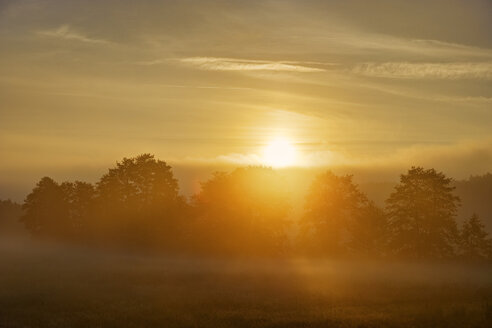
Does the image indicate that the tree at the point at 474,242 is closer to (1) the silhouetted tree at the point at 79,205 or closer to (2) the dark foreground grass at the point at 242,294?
(2) the dark foreground grass at the point at 242,294

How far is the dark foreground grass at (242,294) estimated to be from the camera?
29062 millimetres

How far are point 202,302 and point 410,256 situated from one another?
27857mm

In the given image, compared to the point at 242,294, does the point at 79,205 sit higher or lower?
higher

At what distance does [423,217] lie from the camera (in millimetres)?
56469

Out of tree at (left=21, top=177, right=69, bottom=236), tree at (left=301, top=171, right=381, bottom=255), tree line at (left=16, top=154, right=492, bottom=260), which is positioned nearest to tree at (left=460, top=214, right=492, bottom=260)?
tree line at (left=16, top=154, right=492, bottom=260)

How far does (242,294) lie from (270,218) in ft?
92.5

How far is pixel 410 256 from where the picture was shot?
55.3 meters

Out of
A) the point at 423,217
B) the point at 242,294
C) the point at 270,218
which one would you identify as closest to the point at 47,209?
the point at 270,218

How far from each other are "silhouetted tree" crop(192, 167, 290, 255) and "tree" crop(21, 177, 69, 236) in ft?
87.2

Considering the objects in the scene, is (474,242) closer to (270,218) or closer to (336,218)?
(336,218)

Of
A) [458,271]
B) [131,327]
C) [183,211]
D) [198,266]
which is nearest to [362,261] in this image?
[458,271]

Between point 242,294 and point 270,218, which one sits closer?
point 242,294

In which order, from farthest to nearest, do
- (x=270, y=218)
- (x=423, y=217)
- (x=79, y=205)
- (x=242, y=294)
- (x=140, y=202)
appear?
(x=79, y=205), (x=140, y=202), (x=270, y=218), (x=423, y=217), (x=242, y=294)

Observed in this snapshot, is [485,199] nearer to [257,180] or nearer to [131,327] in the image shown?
[257,180]
